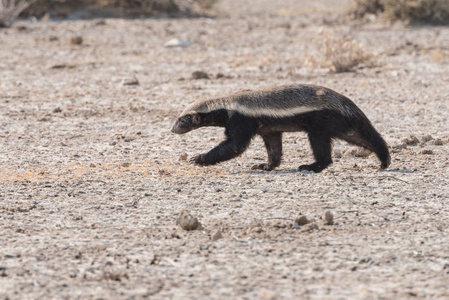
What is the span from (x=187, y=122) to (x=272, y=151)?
92 centimetres

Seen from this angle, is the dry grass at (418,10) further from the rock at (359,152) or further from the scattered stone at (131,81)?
the rock at (359,152)

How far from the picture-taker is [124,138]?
32.0 ft

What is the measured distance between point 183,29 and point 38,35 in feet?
11.7

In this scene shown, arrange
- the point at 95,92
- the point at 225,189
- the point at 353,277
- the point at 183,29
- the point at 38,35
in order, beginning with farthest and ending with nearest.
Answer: the point at 183,29, the point at 38,35, the point at 95,92, the point at 225,189, the point at 353,277

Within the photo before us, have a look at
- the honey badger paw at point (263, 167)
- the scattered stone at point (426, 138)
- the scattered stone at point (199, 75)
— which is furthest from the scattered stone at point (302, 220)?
the scattered stone at point (199, 75)

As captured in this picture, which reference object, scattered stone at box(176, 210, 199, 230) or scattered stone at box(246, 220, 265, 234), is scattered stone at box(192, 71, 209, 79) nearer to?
scattered stone at box(246, 220, 265, 234)

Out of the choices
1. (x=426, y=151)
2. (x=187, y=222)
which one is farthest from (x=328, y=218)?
(x=426, y=151)

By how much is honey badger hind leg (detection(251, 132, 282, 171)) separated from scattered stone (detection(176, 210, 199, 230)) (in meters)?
2.16

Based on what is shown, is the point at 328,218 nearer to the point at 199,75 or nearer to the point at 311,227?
the point at 311,227

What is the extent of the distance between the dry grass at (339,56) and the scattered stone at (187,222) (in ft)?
27.3

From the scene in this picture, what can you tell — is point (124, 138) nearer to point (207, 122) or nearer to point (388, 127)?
point (207, 122)

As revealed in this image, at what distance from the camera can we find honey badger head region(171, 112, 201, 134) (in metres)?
8.27

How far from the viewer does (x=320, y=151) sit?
307 inches

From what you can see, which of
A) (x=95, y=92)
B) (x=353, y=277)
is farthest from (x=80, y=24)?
(x=353, y=277)
